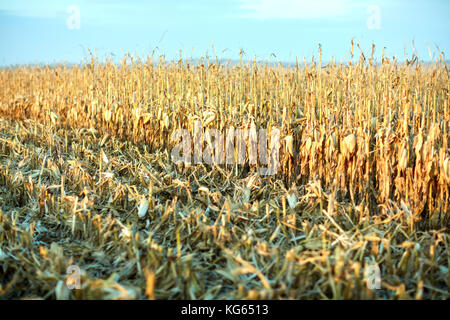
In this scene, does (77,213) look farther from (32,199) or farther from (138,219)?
(32,199)

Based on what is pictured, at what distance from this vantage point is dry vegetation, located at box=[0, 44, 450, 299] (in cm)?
145

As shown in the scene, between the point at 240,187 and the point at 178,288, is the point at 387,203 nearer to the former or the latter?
the point at 240,187

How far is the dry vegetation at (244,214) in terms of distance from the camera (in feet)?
4.75

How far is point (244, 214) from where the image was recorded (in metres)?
2.00

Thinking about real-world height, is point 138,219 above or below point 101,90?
below

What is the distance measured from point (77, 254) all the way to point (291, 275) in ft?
3.29

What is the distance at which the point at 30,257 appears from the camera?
1.59 m

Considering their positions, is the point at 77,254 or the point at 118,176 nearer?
the point at 77,254

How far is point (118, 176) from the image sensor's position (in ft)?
8.66

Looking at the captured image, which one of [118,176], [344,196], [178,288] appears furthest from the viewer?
[118,176]
